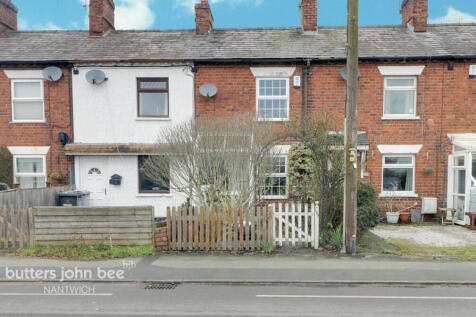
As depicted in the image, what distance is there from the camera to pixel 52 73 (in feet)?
38.8

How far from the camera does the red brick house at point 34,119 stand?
39.6ft

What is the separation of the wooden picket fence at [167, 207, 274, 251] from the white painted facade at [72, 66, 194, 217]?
4395mm

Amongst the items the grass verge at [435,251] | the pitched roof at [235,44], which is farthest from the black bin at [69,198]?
the grass verge at [435,251]

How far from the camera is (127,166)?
1184cm

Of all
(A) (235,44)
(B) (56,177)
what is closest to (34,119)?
(B) (56,177)

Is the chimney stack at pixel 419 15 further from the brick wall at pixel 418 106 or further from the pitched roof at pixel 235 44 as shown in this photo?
the brick wall at pixel 418 106

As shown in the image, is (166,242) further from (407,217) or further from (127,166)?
(407,217)

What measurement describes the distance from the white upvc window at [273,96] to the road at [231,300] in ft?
25.0

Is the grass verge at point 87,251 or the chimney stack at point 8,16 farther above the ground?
the chimney stack at point 8,16

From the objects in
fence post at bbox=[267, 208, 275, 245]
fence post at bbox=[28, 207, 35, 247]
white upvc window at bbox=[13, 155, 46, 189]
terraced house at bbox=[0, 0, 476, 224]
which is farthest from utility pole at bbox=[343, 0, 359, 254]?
white upvc window at bbox=[13, 155, 46, 189]

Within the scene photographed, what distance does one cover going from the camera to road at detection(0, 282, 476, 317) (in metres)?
4.71

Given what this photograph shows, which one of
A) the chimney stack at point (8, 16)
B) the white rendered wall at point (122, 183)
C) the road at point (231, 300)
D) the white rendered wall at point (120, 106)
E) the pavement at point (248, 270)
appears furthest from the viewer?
the chimney stack at point (8, 16)

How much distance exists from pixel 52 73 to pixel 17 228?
21.4 feet

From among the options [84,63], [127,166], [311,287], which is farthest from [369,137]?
[84,63]
